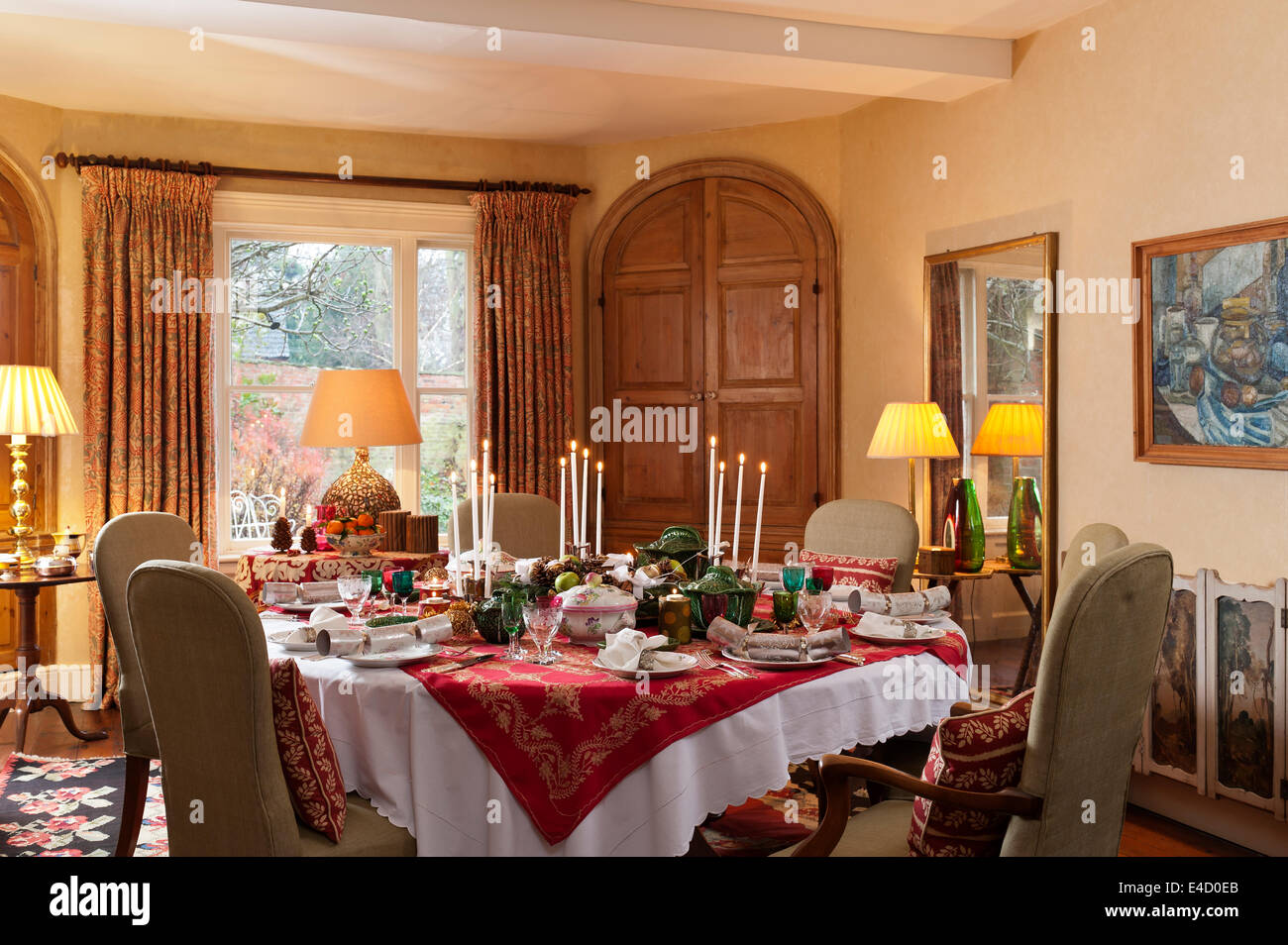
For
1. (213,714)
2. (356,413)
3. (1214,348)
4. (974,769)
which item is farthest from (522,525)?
(974,769)

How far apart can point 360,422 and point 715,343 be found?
6.59ft

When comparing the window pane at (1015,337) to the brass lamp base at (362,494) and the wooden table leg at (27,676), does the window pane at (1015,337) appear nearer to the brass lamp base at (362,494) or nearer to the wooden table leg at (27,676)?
the brass lamp base at (362,494)

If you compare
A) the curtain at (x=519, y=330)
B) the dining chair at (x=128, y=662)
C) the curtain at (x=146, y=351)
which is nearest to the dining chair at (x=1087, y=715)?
the dining chair at (x=128, y=662)

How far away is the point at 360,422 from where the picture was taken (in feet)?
14.6

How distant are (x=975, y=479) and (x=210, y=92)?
3.77 meters

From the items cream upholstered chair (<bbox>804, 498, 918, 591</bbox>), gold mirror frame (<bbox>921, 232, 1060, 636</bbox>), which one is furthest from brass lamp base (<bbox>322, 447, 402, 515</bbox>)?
gold mirror frame (<bbox>921, 232, 1060, 636</bbox>)

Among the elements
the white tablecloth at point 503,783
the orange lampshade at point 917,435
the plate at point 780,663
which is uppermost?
the orange lampshade at point 917,435

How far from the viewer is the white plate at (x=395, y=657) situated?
7.92ft

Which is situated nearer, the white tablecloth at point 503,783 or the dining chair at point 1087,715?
the dining chair at point 1087,715

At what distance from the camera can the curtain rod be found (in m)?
5.14

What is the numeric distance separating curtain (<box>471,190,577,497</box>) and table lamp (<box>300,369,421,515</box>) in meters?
1.20

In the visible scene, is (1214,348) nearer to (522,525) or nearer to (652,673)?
(652,673)

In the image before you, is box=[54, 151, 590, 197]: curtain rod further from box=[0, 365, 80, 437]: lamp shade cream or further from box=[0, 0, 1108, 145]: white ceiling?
box=[0, 365, 80, 437]: lamp shade cream

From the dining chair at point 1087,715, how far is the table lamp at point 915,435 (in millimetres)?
2408
